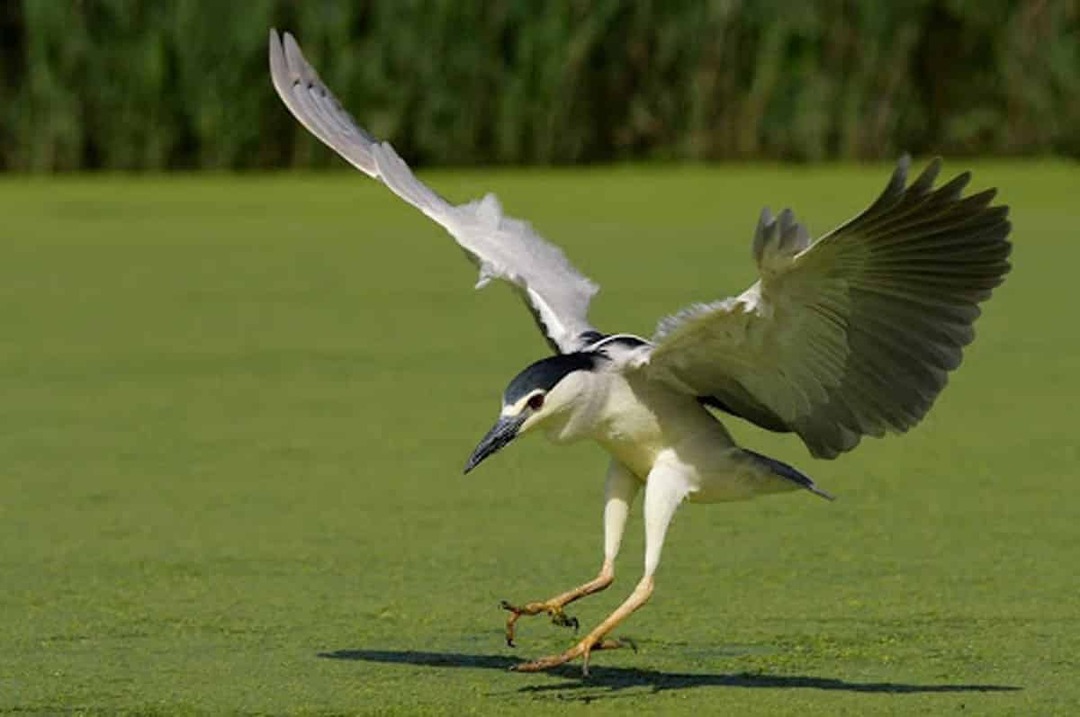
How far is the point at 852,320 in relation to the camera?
3512 mm

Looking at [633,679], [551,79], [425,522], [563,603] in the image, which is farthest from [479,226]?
[551,79]

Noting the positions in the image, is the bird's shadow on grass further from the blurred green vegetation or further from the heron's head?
the blurred green vegetation

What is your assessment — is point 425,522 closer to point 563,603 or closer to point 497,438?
point 563,603

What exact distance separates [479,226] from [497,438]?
2.74 ft

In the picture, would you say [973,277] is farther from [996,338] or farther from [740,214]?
[740,214]

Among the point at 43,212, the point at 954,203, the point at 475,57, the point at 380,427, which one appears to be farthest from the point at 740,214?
the point at 954,203

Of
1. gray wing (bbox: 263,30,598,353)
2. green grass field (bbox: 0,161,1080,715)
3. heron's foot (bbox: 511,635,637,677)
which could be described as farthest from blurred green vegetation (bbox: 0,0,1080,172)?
heron's foot (bbox: 511,635,637,677)

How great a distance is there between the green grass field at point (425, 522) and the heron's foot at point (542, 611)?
84 mm

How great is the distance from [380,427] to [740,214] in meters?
3.80

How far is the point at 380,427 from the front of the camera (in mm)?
5551

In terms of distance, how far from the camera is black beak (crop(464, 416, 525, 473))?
3.37 m

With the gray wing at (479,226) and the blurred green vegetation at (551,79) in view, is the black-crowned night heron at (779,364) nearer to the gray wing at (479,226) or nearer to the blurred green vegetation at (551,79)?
the gray wing at (479,226)

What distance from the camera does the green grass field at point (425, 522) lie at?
3.53 metres

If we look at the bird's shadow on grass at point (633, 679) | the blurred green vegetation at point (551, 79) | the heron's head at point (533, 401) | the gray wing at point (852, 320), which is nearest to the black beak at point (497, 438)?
the heron's head at point (533, 401)
